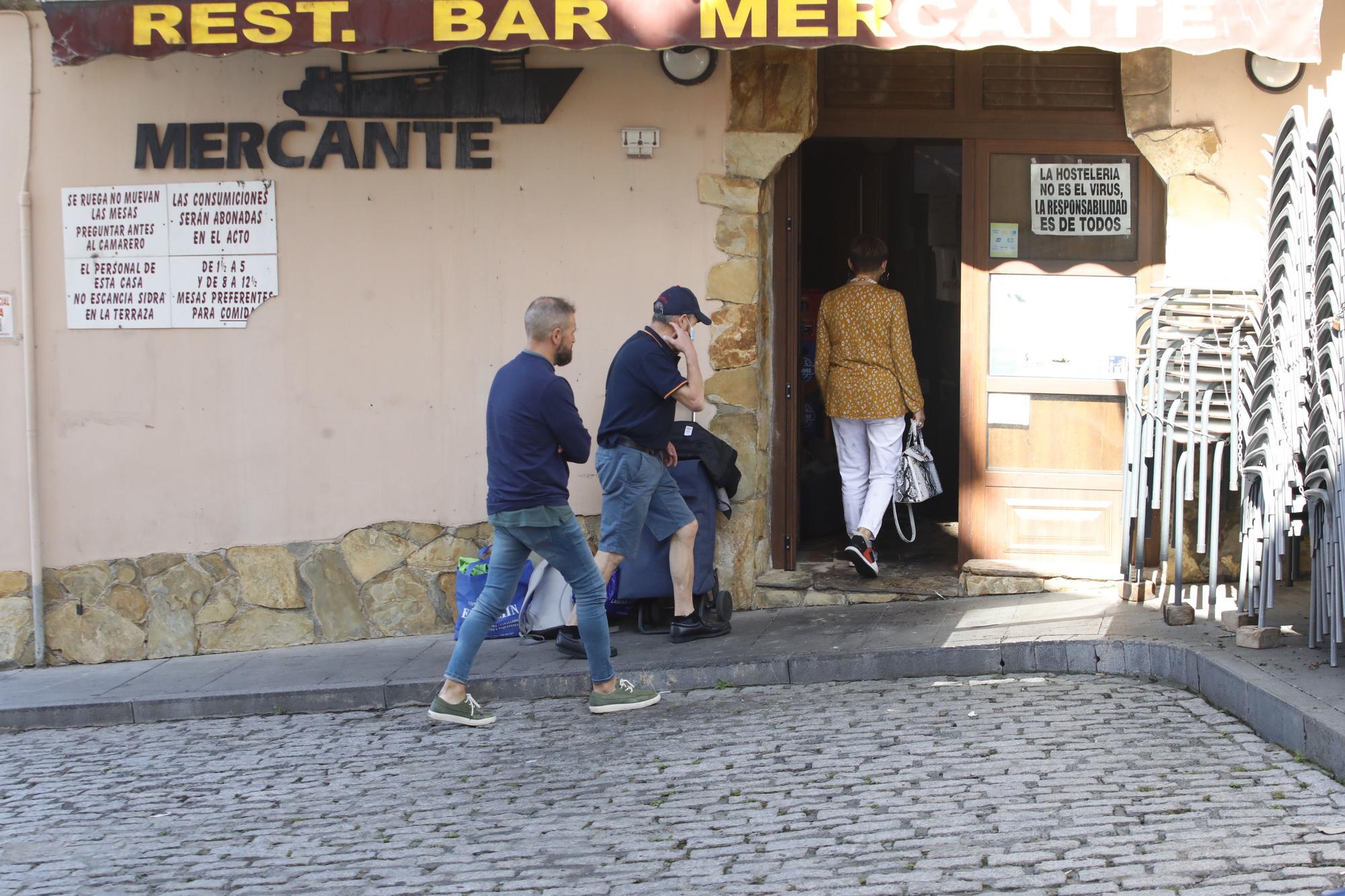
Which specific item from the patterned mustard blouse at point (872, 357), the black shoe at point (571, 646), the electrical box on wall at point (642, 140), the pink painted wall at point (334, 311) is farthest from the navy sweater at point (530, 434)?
the patterned mustard blouse at point (872, 357)

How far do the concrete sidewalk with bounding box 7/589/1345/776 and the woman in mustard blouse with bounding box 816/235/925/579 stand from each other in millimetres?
Answer: 649

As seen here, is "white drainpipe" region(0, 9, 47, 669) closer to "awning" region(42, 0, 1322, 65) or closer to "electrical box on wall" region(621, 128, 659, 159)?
"awning" region(42, 0, 1322, 65)

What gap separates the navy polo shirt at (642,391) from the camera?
637 cm

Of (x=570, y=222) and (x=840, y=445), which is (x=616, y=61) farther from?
(x=840, y=445)

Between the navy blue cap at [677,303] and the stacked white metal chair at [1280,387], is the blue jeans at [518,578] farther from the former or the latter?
the stacked white metal chair at [1280,387]

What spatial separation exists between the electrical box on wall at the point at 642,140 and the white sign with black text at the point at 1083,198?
206cm

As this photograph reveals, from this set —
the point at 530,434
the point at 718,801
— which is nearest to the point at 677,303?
the point at 530,434

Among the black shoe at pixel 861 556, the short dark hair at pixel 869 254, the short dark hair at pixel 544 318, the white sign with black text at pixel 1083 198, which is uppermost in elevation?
the white sign with black text at pixel 1083 198

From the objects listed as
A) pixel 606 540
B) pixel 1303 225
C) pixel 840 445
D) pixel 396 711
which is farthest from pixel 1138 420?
pixel 396 711

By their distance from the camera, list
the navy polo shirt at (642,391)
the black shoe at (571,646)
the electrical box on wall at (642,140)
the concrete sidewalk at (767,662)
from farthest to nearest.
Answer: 1. the electrical box on wall at (642,140)
2. the black shoe at (571,646)
3. the navy polo shirt at (642,391)
4. the concrete sidewalk at (767,662)

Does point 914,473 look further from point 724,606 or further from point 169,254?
point 169,254

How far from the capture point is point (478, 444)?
7.55 metres

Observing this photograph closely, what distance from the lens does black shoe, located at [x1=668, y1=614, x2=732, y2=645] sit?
6863 millimetres

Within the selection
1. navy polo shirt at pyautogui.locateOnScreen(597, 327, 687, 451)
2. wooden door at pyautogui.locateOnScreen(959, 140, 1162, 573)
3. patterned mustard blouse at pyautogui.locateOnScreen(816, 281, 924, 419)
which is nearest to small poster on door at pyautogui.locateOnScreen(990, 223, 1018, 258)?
wooden door at pyautogui.locateOnScreen(959, 140, 1162, 573)
